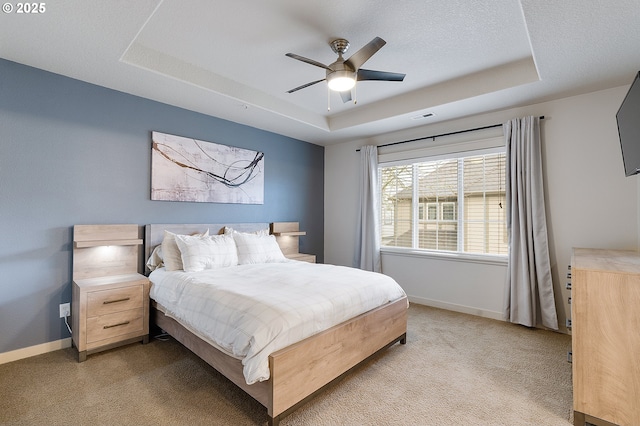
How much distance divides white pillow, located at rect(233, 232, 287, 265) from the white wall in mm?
2265

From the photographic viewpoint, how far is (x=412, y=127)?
14.5 ft

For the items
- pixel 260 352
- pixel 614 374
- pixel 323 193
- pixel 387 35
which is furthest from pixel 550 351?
pixel 323 193

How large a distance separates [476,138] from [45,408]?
479cm

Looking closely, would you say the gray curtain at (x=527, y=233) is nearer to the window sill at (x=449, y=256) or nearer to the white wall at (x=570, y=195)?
the white wall at (x=570, y=195)

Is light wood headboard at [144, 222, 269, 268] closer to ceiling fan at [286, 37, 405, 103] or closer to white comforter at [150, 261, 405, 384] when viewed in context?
white comforter at [150, 261, 405, 384]

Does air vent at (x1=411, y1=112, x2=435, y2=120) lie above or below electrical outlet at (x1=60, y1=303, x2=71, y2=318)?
above

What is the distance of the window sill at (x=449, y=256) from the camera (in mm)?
3745

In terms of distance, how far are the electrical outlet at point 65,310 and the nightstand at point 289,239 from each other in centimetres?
249

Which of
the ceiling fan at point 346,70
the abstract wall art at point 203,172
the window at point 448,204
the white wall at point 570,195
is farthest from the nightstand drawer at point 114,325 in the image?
the white wall at point 570,195

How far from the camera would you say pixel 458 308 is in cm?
403

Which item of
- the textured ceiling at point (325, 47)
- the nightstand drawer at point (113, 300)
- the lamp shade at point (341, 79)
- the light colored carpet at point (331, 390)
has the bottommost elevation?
the light colored carpet at point (331, 390)

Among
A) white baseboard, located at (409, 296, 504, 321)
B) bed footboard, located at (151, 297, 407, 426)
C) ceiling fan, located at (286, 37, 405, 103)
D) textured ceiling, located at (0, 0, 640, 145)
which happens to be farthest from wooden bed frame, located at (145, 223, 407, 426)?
textured ceiling, located at (0, 0, 640, 145)

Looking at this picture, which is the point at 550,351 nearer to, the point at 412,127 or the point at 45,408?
the point at 412,127

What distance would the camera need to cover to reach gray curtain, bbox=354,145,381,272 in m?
4.74
